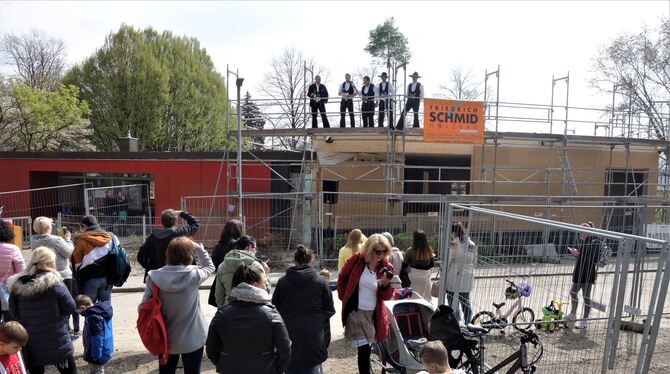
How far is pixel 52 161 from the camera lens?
20.1 metres

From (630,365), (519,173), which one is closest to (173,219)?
(630,365)

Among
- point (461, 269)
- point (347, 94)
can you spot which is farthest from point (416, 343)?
point (347, 94)

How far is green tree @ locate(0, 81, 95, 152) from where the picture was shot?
93.7 feet

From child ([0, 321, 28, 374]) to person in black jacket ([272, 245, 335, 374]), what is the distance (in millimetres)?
1934

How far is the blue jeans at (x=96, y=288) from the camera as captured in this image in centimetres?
570

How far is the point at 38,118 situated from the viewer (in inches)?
1134

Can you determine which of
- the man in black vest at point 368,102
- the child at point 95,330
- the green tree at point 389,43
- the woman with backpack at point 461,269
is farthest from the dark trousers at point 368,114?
the green tree at point 389,43

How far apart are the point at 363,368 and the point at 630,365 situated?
2.80 m

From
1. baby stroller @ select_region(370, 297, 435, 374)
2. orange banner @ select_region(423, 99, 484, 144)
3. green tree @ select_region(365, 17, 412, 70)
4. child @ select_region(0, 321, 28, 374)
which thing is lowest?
baby stroller @ select_region(370, 297, 435, 374)

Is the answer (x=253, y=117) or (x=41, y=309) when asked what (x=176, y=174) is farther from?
(x=41, y=309)

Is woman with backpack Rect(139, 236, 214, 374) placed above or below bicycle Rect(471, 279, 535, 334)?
above

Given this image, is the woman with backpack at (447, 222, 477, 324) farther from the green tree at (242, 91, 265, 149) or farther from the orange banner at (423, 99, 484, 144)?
the green tree at (242, 91, 265, 149)

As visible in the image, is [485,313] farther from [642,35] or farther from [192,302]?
[642,35]

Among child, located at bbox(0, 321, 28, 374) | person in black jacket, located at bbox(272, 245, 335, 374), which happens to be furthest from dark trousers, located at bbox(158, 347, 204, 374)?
child, located at bbox(0, 321, 28, 374)
